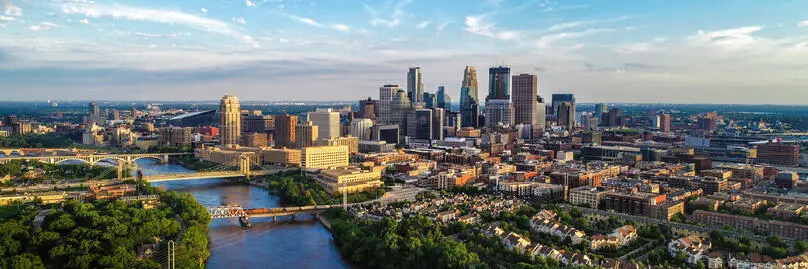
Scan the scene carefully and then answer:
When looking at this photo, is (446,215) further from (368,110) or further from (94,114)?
(94,114)

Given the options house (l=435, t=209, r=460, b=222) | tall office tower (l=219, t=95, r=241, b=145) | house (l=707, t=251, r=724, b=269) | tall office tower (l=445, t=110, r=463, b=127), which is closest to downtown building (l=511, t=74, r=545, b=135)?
tall office tower (l=445, t=110, r=463, b=127)

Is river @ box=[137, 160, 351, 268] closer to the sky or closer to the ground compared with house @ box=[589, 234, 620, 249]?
closer to the ground

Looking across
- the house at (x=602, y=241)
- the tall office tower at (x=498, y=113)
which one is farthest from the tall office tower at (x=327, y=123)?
the house at (x=602, y=241)

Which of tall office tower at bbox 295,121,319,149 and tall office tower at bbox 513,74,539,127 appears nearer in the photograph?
tall office tower at bbox 295,121,319,149

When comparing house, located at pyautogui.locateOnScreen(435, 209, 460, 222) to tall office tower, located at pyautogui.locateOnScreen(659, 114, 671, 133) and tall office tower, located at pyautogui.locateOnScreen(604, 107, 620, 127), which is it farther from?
tall office tower, located at pyautogui.locateOnScreen(604, 107, 620, 127)

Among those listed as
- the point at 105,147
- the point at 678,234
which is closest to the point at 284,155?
the point at 105,147

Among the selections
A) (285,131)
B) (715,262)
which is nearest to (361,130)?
(285,131)

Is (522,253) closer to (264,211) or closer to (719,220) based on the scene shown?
(719,220)
